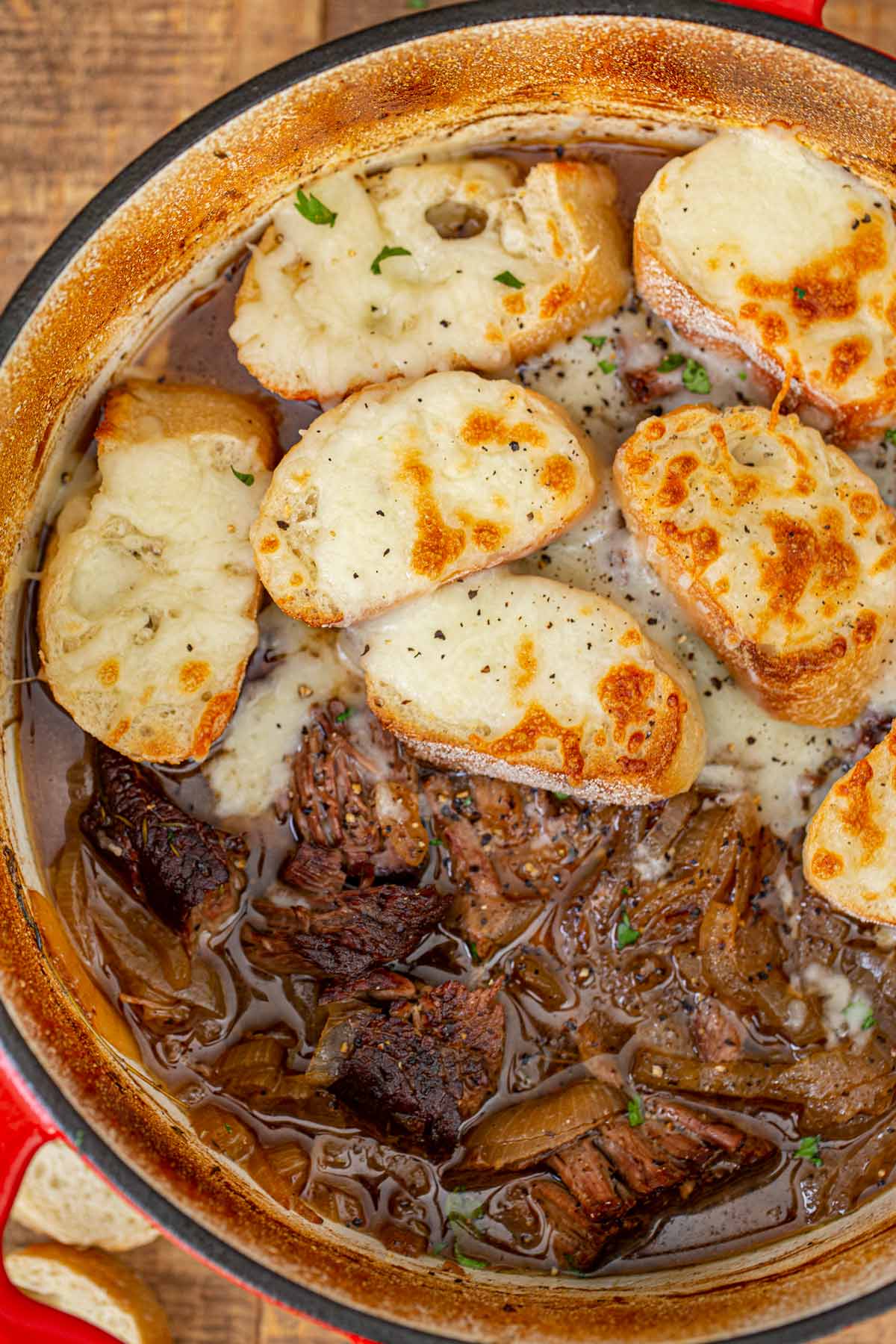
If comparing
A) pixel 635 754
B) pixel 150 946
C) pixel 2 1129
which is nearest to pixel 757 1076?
pixel 635 754

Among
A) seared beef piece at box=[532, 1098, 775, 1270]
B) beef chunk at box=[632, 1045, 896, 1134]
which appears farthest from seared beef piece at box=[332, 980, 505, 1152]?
beef chunk at box=[632, 1045, 896, 1134]

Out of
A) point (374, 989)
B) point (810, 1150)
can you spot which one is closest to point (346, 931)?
point (374, 989)

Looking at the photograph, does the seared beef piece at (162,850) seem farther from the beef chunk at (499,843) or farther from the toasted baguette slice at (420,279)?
the toasted baguette slice at (420,279)

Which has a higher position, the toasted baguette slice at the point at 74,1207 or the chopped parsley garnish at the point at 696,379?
the chopped parsley garnish at the point at 696,379

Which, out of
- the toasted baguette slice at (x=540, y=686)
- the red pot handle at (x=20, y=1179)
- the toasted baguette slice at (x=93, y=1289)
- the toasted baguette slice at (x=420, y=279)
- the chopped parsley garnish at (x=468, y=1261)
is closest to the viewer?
the red pot handle at (x=20, y=1179)

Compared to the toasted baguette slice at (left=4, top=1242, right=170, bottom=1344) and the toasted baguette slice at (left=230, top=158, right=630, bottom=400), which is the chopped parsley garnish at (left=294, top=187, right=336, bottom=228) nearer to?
the toasted baguette slice at (left=230, top=158, right=630, bottom=400)

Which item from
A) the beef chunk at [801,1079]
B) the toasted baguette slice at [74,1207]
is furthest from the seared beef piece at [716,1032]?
Answer: the toasted baguette slice at [74,1207]
